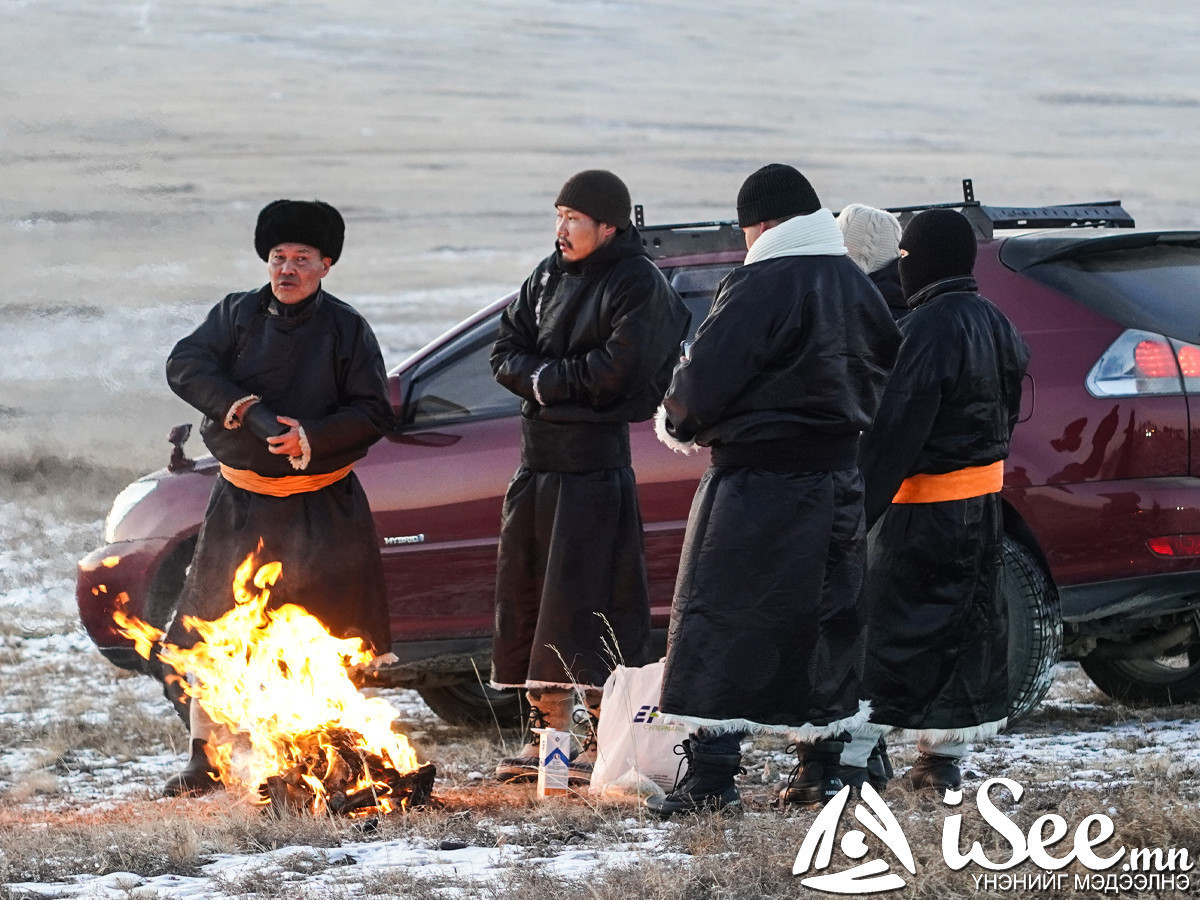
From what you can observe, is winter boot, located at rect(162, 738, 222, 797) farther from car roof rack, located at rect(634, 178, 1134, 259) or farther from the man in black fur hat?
car roof rack, located at rect(634, 178, 1134, 259)

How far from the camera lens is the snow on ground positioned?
431 centimetres

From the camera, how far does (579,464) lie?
5680 millimetres

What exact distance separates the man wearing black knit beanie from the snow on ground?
57 centimetres

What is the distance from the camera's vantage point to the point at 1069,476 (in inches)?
248

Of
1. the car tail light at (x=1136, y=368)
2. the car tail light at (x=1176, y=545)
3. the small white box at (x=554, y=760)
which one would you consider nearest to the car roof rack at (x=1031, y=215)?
the car tail light at (x=1136, y=368)

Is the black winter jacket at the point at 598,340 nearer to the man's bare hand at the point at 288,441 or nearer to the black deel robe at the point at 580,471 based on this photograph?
the black deel robe at the point at 580,471

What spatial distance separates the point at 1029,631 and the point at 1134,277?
139 centimetres

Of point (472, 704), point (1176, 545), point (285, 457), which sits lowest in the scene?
point (472, 704)

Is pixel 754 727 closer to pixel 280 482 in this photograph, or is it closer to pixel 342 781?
pixel 342 781

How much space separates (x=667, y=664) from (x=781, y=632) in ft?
1.12

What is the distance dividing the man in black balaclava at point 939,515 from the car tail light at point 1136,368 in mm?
993

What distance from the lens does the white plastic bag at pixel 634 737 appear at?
5.32 metres

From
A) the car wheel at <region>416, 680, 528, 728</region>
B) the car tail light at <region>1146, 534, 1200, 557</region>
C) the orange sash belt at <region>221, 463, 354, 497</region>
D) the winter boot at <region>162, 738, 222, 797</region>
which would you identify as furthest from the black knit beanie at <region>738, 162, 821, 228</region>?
the car wheel at <region>416, 680, 528, 728</region>

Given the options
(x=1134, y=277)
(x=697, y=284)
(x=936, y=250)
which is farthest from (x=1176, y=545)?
(x=697, y=284)
